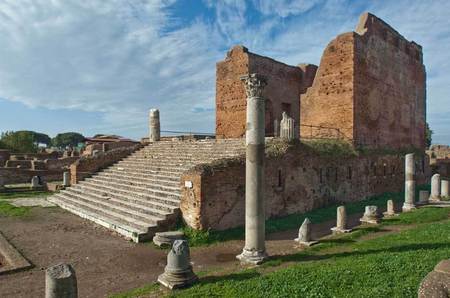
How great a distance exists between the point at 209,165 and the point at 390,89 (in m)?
15.3

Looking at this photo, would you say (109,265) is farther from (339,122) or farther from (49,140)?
(49,140)

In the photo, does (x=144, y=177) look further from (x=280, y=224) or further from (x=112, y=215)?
(x=280, y=224)

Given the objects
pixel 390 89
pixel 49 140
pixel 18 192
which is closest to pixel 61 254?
pixel 18 192

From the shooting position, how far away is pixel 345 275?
5.82 metres

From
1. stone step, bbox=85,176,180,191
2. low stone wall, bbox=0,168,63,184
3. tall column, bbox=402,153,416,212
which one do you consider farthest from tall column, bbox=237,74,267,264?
low stone wall, bbox=0,168,63,184

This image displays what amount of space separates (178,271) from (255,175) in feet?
8.79

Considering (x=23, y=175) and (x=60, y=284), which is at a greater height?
(x=23, y=175)

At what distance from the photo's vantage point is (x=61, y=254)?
8.33 m

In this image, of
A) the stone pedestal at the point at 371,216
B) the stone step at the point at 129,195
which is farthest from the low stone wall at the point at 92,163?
the stone pedestal at the point at 371,216

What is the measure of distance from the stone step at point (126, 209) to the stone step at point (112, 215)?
0.46ft

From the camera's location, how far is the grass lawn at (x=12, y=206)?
12.7 meters

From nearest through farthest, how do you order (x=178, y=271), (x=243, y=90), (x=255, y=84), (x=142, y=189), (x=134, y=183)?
(x=178, y=271)
(x=255, y=84)
(x=142, y=189)
(x=134, y=183)
(x=243, y=90)

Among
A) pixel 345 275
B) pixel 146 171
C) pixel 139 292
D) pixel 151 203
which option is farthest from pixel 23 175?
pixel 345 275

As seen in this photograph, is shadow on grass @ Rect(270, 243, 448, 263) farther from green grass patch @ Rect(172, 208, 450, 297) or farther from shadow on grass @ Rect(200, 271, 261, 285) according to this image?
shadow on grass @ Rect(200, 271, 261, 285)
